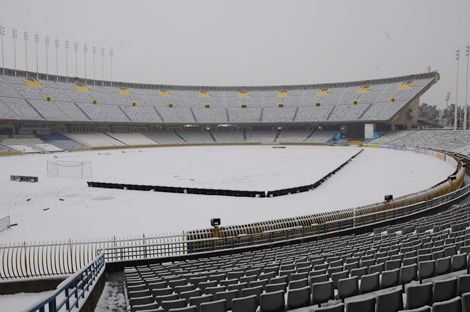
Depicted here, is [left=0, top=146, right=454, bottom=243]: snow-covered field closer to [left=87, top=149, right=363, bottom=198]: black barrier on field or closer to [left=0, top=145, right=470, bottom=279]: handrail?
[left=87, top=149, right=363, bottom=198]: black barrier on field

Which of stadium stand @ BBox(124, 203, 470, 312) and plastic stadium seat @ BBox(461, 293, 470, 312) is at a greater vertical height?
plastic stadium seat @ BBox(461, 293, 470, 312)

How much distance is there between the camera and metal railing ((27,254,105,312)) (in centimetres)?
613

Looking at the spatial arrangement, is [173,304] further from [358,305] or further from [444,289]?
[444,289]

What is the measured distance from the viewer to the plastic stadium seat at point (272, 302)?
253 inches

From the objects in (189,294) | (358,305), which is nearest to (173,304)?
(189,294)

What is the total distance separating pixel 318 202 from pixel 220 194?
7.02 m

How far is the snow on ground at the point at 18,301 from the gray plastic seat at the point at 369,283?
8.83 metres

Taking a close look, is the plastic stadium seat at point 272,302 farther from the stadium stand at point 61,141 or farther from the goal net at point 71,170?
the stadium stand at point 61,141

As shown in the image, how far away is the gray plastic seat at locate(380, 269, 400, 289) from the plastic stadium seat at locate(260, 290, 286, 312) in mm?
2187

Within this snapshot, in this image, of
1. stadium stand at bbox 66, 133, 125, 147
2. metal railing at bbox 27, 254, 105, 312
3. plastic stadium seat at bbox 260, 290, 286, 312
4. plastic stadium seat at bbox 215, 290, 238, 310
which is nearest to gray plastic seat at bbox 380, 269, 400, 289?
plastic stadium seat at bbox 260, 290, 286, 312

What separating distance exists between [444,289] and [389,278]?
1492 mm

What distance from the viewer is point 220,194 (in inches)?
1024

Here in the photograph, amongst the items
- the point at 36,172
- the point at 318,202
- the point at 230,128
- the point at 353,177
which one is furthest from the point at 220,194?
the point at 230,128

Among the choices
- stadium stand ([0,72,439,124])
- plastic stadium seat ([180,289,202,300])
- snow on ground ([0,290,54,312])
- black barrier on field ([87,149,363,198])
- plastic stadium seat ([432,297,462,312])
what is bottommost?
snow on ground ([0,290,54,312])
